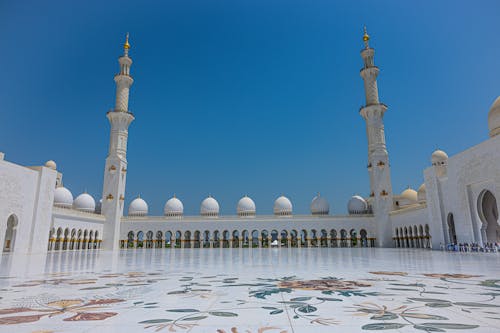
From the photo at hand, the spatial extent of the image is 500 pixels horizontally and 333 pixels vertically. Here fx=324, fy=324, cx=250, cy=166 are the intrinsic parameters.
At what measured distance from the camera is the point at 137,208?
30.3m

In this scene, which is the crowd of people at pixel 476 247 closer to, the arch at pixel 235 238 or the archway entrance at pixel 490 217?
the archway entrance at pixel 490 217

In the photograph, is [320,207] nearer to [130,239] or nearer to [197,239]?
[197,239]

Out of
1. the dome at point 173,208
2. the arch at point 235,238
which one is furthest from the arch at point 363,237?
the dome at point 173,208

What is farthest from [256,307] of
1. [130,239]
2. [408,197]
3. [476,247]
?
[408,197]

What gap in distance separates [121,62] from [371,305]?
30.5 metres

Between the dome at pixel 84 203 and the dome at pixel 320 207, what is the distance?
20.1 meters

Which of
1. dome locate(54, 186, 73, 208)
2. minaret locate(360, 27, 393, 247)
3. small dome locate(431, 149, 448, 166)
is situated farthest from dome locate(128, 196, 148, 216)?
small dome locate(431, 149, 448, 166)

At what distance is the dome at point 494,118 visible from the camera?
1630 cm

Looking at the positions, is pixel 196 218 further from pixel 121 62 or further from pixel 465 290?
pixel 465 290

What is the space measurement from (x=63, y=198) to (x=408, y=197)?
29159mm

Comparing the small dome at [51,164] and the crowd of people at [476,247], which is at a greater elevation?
the small dome at [51,164]

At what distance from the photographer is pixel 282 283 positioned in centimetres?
441

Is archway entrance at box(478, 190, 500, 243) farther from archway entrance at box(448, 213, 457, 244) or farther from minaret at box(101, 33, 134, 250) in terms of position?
minaret at box(101, 33, 134, 250)

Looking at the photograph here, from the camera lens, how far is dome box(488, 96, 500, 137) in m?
16.3
